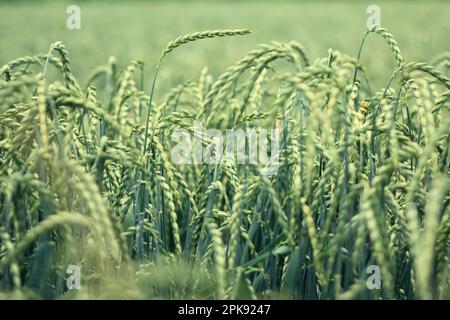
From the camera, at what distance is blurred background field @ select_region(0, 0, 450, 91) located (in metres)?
6.59

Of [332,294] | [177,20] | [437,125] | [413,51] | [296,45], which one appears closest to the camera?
[332,294]

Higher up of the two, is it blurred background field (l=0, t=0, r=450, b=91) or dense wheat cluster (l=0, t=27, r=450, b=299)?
blurred background field (l=0, t=0, r=450, b=91)

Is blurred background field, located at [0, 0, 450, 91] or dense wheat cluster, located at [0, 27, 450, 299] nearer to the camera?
dense wheat cluster, located at [0, 27, 450, 299]

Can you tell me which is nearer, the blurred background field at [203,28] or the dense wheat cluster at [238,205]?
the dense wheat cluster at [238,205]

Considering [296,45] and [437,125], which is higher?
[296,45]

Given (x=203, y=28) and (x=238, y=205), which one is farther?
(x=203, y=28)

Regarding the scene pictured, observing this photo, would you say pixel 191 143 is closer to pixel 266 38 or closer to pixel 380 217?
pixel 380 217

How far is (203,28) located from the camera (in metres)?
10.2

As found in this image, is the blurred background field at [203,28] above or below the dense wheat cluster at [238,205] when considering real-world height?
above

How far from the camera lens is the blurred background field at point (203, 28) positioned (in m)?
6.59

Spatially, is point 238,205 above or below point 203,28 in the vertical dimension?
below

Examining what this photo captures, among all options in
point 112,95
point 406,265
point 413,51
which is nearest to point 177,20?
point 413,51
